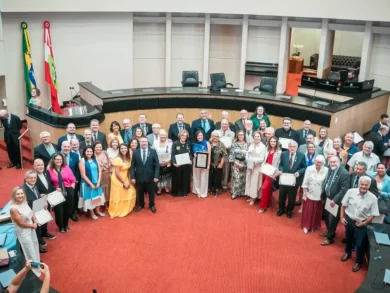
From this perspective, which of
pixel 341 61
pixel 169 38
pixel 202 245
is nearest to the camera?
pixel 202 245

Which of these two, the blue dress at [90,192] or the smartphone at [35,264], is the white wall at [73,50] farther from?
the smartphone at [35,264]

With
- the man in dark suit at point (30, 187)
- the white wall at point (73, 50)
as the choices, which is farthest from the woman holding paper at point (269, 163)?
the white wall at point (73, 50)

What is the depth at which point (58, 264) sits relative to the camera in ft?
20.5

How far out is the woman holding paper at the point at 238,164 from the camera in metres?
8.08

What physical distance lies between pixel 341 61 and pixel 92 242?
1486 centimetres

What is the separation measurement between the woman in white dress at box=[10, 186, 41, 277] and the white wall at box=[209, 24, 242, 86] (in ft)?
31.2

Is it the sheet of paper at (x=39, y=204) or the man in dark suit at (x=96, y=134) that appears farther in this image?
→ the man in dark suit at (x=96, y=134)

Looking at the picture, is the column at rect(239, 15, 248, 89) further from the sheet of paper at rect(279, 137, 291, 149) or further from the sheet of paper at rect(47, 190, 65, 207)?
the sheet of paper at rect(47, 190, 65, 207)

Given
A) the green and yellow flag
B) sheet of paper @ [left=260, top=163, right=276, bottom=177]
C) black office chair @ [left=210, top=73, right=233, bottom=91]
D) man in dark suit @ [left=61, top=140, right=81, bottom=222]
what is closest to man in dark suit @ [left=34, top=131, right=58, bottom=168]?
man in dark suit @ [left=61, top=140, right=81, bottom=222]

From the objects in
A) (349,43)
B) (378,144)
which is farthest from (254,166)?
(349,43)

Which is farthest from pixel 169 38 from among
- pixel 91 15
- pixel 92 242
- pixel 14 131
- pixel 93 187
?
pixel 92 242

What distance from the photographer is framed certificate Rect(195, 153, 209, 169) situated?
8070 millimetres

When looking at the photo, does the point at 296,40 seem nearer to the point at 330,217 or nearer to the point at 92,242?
the point at 330,217

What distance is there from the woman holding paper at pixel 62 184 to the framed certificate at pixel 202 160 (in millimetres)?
2285
